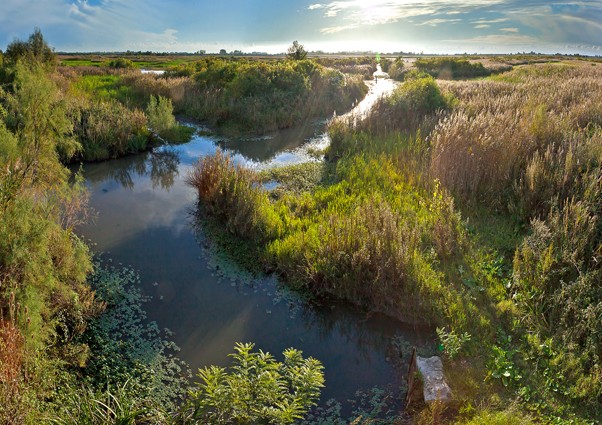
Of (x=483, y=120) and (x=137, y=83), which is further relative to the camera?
(x=137, y=83)

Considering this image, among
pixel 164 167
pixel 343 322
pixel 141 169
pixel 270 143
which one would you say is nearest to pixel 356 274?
pixel 343 322

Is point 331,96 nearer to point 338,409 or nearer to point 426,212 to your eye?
point 426,212

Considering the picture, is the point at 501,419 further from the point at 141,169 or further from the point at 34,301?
the point at 141,169

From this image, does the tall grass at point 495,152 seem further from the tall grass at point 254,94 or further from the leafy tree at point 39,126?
the tall grass at point 254,94

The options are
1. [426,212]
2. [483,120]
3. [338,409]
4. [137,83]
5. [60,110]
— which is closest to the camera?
[338,409]

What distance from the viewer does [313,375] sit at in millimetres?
3828

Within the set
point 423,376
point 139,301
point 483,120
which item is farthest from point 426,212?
point 139,301

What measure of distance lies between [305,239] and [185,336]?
2780mm

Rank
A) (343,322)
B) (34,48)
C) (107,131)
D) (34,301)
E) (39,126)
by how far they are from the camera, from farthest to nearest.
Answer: (34,48)
(107,131)
(39,126)
(343,322)
(34,301)

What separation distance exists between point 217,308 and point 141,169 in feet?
29.9

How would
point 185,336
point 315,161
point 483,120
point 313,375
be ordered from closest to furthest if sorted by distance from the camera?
point 313,375 < point 185,336 < point 483,120 < point 315,161

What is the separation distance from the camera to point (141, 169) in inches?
544

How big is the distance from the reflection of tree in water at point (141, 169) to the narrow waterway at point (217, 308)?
1.53 meters

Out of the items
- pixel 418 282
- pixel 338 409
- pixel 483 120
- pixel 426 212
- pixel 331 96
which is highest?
pixel 331 96
